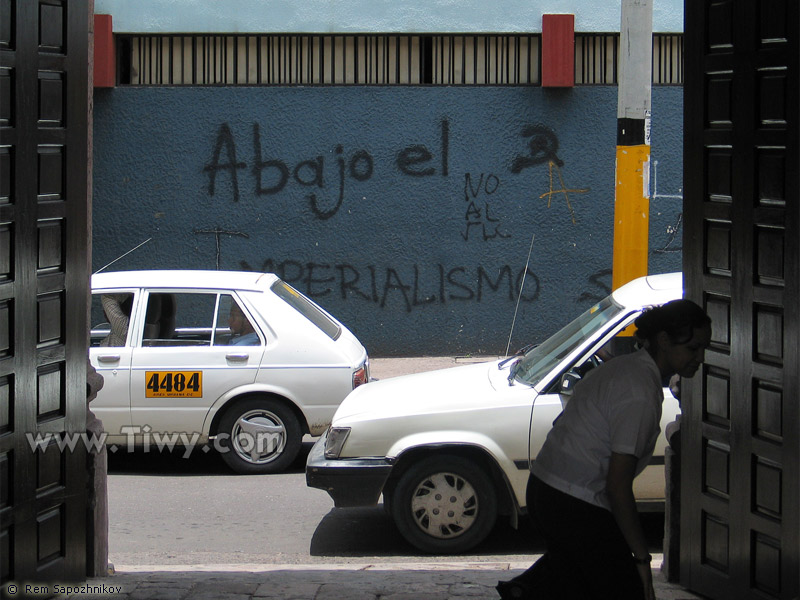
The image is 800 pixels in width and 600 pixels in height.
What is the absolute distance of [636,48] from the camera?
9016 millimetres

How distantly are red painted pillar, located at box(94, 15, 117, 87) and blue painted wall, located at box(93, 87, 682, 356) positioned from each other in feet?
0.88

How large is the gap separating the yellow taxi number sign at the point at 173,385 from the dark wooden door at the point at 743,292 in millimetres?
4316

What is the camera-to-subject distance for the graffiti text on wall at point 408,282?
515 inches

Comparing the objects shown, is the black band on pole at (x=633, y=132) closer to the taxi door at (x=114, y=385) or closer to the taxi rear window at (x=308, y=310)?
the taxi rear window at (x=308, y=310)

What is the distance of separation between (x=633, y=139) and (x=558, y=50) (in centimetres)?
399

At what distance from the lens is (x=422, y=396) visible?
655 cm

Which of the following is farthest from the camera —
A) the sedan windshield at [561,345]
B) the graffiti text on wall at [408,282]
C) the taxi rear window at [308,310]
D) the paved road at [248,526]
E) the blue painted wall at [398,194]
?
the graffiti text on wall at [408,282]

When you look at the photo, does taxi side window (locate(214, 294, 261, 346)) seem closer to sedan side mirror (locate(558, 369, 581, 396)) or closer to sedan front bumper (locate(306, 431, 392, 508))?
sedan front bumper (locate(306, 431, 392, 508))

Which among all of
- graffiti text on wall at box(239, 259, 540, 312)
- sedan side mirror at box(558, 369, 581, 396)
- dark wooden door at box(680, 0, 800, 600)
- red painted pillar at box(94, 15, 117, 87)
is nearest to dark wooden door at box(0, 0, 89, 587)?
sedan side mirror at box(558, 369, 581, 396)

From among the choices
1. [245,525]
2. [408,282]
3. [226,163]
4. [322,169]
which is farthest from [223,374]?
[226,163]

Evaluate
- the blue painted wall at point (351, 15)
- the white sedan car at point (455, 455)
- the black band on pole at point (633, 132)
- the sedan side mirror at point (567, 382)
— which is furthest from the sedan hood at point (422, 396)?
the blue painted wall at point (351, 15)

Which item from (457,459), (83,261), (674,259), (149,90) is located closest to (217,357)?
(457,459)

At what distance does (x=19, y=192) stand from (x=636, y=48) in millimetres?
6091

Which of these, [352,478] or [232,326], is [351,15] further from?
[352,478]
